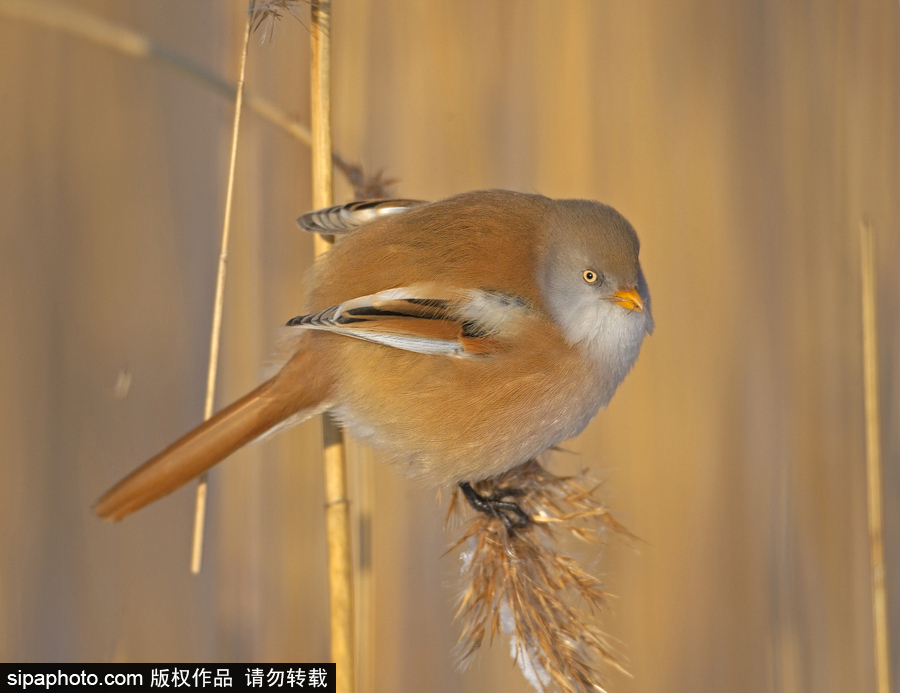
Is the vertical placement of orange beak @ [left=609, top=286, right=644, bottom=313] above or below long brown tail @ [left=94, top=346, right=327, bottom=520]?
above

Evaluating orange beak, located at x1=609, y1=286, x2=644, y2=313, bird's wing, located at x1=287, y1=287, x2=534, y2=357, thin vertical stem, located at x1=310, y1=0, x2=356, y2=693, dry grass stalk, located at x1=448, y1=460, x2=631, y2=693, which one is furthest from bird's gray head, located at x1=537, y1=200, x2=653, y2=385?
thin vertical stem, located at x1=310, y1=0, x2=356, y2=693

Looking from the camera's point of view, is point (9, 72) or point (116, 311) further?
point (116, 311)

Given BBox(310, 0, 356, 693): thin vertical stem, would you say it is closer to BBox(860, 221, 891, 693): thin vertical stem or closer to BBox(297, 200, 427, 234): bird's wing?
BBox(297, 200, 427, 234): bird's wing

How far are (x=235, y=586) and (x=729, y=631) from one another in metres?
1.51

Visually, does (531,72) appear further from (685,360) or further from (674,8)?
(685,360)

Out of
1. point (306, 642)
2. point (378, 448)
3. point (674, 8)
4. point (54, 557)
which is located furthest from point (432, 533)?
point (674, 8)

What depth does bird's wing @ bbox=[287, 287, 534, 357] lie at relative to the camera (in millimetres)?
1612

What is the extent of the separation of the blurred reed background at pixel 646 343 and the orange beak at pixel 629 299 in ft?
2.33

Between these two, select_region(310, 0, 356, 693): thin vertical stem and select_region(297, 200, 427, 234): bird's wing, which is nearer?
select_region(310, 0, 356, 693): thin vertical stem

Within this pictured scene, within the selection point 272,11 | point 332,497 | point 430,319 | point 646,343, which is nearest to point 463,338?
point 430,319

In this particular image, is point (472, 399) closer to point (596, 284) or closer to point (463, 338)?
point (463, 338)

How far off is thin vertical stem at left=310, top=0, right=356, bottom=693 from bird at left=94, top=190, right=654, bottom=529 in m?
0.15

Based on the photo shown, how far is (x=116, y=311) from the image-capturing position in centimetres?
247

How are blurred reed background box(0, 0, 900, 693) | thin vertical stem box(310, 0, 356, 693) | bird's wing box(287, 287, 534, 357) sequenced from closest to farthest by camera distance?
thin vertical stem box(310, 0, 356, 693)
bird's wing box(287, 287, 534, 357)
blurred reed background box(0, 0, 900, 693)
